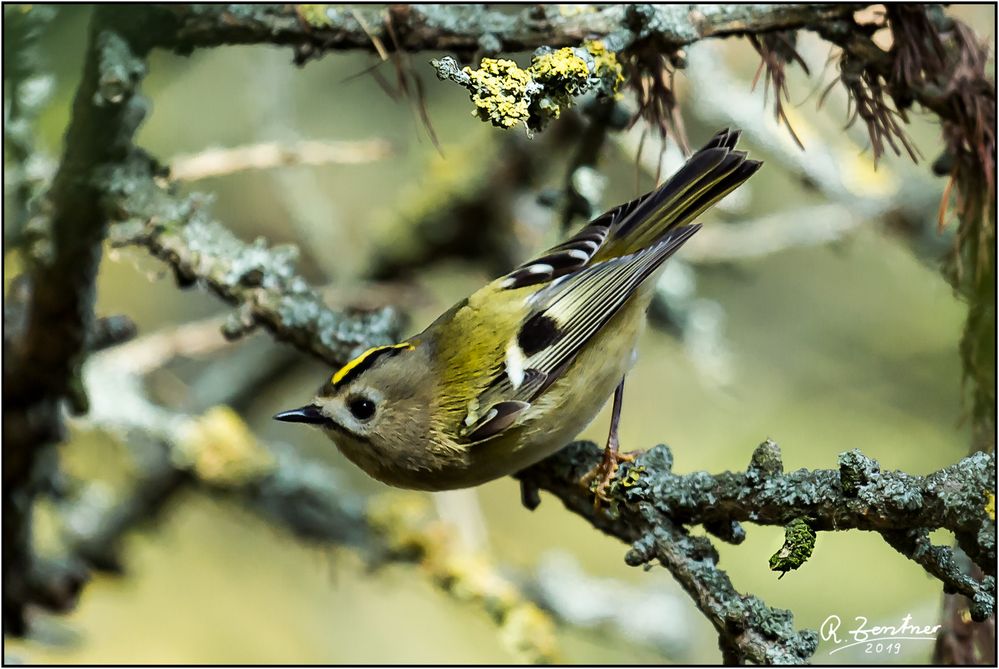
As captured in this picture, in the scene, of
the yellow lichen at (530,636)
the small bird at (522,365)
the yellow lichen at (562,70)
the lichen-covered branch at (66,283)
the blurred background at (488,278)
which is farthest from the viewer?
the blurred background at (488,278)

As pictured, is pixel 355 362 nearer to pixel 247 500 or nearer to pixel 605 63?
pixel 605 63

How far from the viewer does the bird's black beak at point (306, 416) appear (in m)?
2.07

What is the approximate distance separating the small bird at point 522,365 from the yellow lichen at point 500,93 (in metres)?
0.76

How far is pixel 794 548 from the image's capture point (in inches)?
56.7

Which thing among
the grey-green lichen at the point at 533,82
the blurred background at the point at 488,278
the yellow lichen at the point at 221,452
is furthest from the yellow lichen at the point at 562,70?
the yellow lichen at the point at 221,452

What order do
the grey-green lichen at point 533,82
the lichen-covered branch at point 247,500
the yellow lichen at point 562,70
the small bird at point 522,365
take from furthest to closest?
the lichen-covered branch at point 247,500 < the small bird at point 522,365 < the yellow lichen at point 562,70 < the grey-green lichen at point 533,82

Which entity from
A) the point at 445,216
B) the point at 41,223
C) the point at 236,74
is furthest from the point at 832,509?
the point at 236,74

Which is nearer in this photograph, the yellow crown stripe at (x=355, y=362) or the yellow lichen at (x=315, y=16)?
the yellow lichen at (x=315, y=16)

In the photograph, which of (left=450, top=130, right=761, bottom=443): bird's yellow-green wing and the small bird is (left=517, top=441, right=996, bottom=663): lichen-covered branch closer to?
the small bird

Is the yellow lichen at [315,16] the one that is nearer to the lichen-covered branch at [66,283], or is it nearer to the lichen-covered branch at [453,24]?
the lichen-covered branch at [453,24]

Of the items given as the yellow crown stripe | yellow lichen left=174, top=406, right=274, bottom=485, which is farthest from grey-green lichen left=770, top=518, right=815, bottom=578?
yellow lichen left=174, top=406, right=274, bottom=485

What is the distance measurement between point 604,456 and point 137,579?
1.99 metres

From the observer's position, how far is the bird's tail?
2113mm

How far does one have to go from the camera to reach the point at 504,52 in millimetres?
→ 1880
